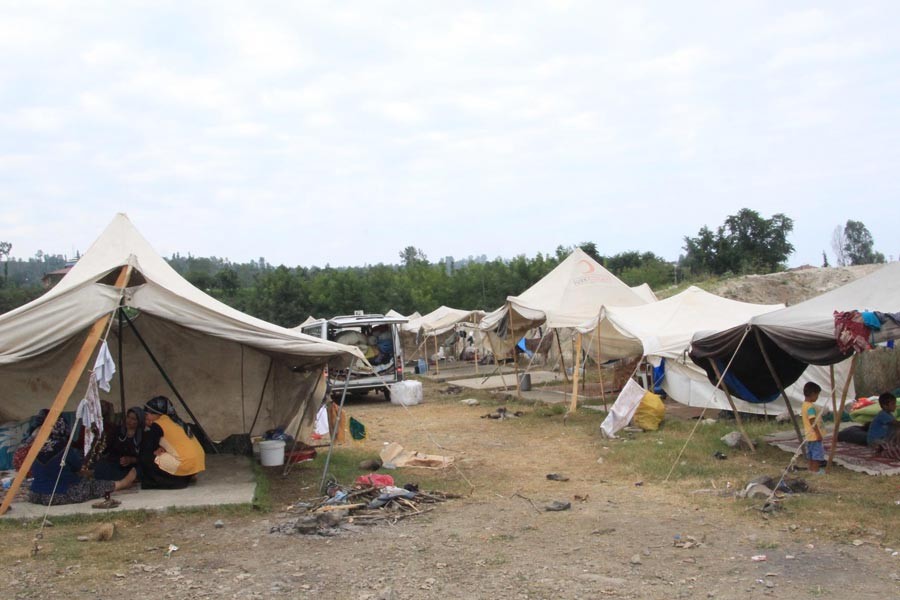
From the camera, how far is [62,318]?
722cm

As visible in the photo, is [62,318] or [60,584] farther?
[62,318]

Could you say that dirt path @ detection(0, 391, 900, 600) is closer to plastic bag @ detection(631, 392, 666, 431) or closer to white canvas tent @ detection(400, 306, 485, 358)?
plastic bag @ detection(631, 392, 666, 431)

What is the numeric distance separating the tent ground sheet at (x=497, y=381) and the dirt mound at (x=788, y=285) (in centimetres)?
729

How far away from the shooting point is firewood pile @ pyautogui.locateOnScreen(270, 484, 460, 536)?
6668mm

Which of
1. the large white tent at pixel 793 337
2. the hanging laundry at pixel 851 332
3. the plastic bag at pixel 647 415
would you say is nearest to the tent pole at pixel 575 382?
the plastic bag at pixel 647 415

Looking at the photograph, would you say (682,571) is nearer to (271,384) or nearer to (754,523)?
Result: (754,523)

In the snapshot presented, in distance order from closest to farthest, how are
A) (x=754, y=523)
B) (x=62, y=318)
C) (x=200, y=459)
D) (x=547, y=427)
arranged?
(x=754, y=523) → (x=62, y=318) → (x=200, y=459) → (x=547, y=427)

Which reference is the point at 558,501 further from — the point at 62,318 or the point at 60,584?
the point at 62,318

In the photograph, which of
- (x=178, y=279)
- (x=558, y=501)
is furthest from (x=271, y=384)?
(x=558, y=501)

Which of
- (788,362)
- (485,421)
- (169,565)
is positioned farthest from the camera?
(485,421)

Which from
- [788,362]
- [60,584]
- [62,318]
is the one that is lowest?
[60,584]

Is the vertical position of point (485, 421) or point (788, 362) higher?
point (788, 362)

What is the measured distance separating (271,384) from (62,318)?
148 inches

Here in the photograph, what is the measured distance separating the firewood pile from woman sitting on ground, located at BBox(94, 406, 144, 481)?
6.49 feet
